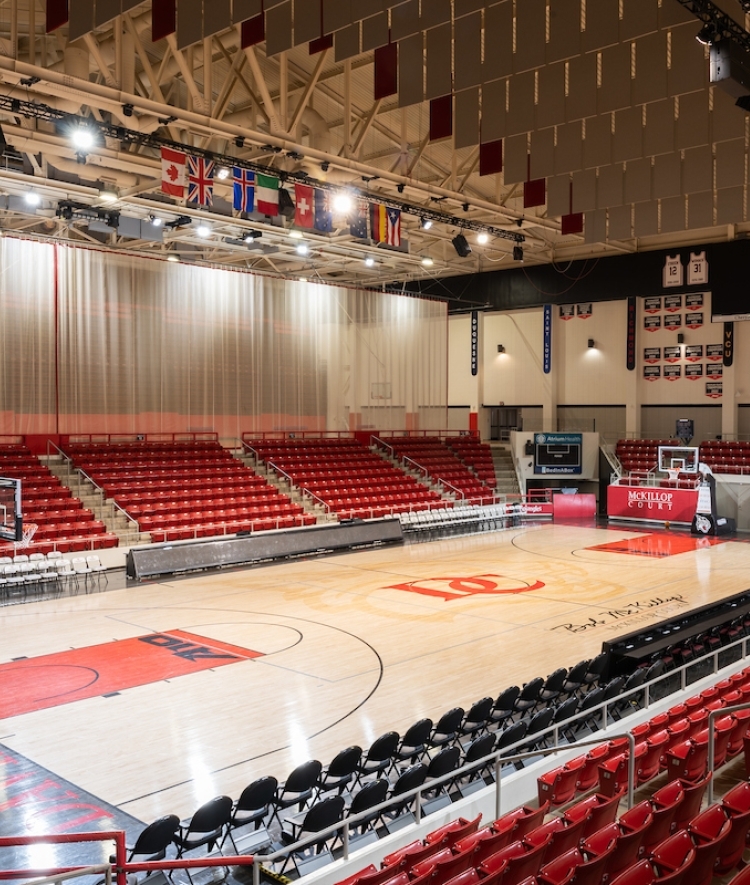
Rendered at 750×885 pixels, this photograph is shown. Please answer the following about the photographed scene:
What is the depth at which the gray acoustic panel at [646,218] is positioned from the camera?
18.5m

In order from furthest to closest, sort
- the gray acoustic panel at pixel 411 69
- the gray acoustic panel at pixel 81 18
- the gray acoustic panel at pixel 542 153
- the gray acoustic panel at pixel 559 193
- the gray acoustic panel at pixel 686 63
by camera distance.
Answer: the gray acoustic panel at pixel 559 193 < the gray acoustic panel at pixel 542 153 < the gray acoustic panel at pixel 411 69 < the gray acoustic panel at pixel 686 63 < the gray acoustic panel at pixel 81 18

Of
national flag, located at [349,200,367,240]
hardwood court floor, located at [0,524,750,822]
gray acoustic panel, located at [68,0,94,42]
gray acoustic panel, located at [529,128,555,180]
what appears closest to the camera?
hardwood court floor, located at [0,524,750,822]

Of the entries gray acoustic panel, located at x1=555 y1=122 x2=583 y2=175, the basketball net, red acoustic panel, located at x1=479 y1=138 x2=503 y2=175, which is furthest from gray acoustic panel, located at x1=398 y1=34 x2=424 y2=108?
the basketball net

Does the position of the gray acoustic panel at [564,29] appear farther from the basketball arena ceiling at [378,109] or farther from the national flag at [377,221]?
the national flag at [377,221]

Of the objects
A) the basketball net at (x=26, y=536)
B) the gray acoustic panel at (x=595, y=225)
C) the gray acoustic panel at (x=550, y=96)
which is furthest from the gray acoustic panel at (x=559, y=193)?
the basketball net at (x=26, y=536)

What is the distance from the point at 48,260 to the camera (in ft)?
76.1

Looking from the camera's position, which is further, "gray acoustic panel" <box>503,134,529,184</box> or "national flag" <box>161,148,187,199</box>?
"national flag" <box>161,148,187,199</box>

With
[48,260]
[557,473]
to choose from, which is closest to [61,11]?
[48,260]

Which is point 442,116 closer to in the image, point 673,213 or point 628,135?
point 628,135

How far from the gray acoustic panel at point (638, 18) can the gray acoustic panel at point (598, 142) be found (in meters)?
3.48

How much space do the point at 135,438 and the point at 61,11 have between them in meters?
16.0

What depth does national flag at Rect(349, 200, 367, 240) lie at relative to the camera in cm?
2017

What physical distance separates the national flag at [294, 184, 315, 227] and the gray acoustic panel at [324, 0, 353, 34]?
8.39m

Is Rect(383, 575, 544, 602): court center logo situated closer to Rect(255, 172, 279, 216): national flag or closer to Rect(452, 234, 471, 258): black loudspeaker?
Rect(255, 172, 279, 216): national flag
